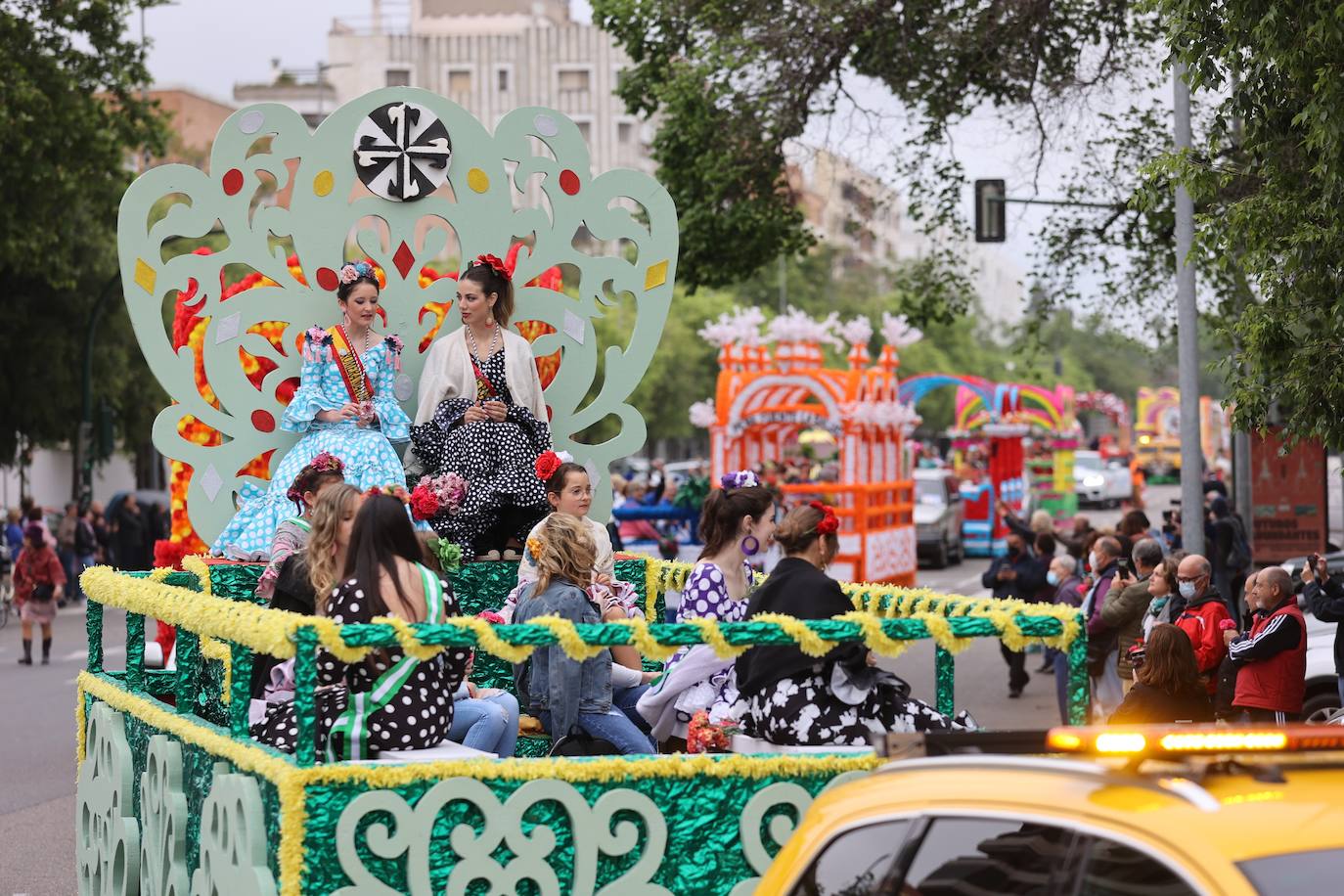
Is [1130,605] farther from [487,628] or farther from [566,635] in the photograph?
[487,628]

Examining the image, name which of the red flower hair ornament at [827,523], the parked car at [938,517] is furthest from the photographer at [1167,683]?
the parked car at [938,517]

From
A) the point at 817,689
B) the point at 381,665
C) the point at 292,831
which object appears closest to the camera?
the point at 292,831

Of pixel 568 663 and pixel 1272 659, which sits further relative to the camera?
pixel 1272 659

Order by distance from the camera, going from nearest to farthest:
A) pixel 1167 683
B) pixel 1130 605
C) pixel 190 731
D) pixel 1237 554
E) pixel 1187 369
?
1. pixel 190 731
2. pixel 1167 683
3. pixel 1130 605
4. pixel 1187 369
5. pixel 1237 554

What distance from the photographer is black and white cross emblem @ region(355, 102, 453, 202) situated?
29.8 ft

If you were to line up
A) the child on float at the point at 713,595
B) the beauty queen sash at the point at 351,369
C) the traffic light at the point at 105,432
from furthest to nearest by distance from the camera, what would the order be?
the traffic light at the point at 105,432 → the beauty queen sash at the point at 351,369 → the child on float at the point at 713,595

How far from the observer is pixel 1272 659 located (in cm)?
1088

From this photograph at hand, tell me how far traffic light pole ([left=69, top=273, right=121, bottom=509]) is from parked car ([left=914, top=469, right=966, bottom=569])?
1529cm

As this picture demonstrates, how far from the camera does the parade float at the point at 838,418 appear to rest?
91.1ft

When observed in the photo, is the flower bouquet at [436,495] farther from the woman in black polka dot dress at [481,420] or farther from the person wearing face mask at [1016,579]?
the person wearing face mask at [1016,579]

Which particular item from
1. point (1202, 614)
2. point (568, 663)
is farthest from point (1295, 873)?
point (1202, 614)

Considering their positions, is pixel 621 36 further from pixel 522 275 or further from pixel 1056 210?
pixel 522 275

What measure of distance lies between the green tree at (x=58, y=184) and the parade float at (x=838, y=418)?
9.68 m

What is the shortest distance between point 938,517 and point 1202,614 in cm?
2630
